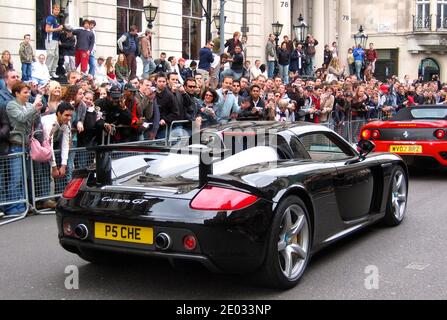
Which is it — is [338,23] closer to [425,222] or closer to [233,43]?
[233,43]

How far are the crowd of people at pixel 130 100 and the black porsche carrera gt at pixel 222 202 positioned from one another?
3.03 m

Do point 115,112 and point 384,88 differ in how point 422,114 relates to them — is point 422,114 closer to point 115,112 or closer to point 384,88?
point 115,112

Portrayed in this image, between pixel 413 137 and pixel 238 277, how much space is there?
667 centimetres

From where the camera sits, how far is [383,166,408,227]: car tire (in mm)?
7051

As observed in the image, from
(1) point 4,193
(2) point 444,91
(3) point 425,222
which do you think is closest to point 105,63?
(1) point 4,193

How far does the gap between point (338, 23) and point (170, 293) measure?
36072 mm

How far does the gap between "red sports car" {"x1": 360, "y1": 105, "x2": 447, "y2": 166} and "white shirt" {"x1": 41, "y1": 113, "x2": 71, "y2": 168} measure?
541 cm

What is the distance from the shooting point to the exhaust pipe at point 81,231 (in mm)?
4785

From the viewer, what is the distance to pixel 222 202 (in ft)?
14.7

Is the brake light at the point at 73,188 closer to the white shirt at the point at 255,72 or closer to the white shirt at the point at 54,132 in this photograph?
the white shirt at the point at 54,132

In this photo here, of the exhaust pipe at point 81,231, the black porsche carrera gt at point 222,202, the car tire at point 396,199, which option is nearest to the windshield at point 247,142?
the black porsche carrera gt at point 222,202

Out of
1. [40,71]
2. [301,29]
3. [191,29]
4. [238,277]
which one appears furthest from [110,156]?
[191,29]

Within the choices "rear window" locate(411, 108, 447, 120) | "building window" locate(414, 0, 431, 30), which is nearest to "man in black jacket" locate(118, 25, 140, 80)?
"rear window" locate(411, 108, 447, 120)
